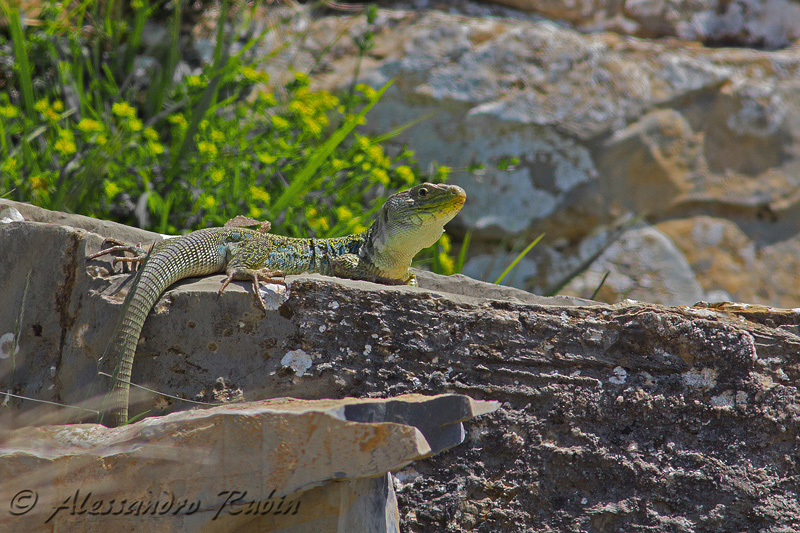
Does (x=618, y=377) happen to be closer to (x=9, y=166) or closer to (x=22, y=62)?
(x=9, y=166)

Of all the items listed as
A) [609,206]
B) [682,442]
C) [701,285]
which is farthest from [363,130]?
[682,442]

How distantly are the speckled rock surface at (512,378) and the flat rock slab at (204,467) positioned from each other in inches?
22.3

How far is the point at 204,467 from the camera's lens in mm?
2070

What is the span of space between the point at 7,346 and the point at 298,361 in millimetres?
1122

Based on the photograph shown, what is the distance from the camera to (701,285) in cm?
615

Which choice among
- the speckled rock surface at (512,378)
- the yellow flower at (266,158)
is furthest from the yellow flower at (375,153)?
the speckled rock surface at (512,378)

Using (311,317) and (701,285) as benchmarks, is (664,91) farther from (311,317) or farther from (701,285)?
(311,317)

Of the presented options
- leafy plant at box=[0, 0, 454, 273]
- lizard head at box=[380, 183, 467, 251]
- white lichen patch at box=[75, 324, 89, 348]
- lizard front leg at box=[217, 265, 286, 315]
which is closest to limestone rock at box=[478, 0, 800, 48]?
leafy plant at box=[0, 0, 454, 273]

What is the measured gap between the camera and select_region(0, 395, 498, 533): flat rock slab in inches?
80.4

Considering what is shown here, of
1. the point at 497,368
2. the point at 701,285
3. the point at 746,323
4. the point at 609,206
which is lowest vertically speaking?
the point at 701,285

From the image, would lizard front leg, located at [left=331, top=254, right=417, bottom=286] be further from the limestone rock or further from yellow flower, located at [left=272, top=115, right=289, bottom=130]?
the limestone rock

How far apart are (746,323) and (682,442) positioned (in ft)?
1.82

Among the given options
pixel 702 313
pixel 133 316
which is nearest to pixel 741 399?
pixel 702 313

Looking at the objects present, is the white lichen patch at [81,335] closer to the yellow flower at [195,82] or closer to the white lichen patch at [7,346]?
the white lichen patch at [7,346]
